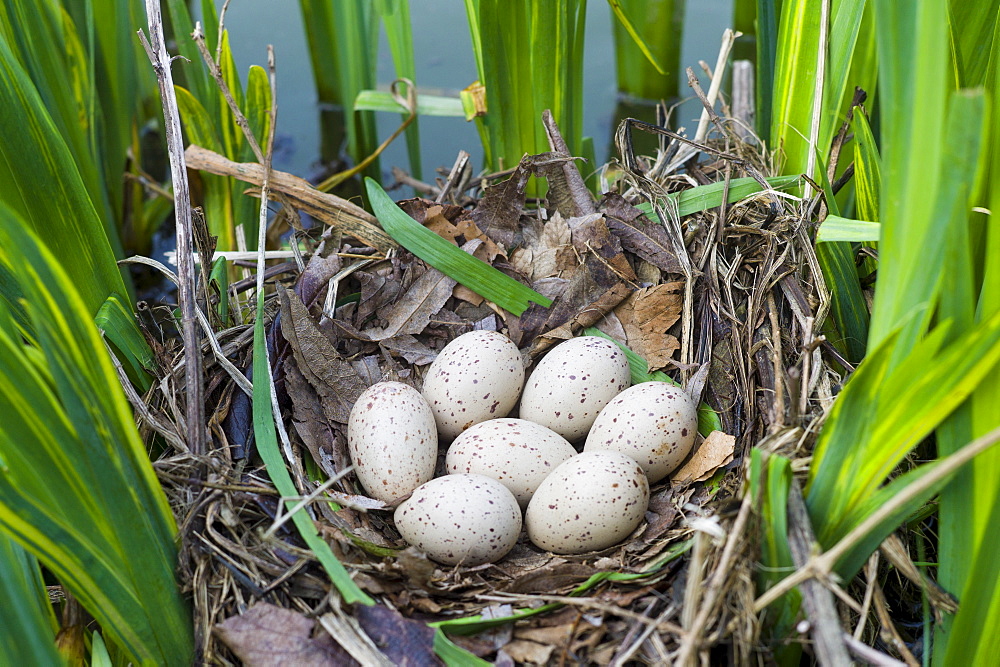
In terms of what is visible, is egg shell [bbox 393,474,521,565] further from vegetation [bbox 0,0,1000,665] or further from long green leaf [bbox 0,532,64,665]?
long green leaf [bbox 0,532,64,665]

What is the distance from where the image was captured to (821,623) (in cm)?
72

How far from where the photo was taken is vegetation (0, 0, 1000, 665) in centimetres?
74

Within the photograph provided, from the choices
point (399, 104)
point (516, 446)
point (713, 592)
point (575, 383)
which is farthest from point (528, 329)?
point (713, 592)

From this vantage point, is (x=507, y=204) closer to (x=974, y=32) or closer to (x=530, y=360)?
(x=530, y=360)

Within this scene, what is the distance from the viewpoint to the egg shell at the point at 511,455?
1.29 meters

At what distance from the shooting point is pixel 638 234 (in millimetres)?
1487

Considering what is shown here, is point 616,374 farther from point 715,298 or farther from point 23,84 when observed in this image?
point 23,84

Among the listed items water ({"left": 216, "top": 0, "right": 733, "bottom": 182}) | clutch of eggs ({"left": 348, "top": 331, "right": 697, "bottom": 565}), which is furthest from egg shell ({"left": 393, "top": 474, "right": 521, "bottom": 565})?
water ({"left": 216, "top": 0, "right": 733, "bottom": 182})

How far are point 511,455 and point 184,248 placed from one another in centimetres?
61

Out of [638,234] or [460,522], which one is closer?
[460,522]

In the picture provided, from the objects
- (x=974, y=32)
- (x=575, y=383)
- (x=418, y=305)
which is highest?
(x=974, y=32)

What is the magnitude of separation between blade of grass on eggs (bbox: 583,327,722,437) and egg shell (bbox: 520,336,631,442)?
56 millimetres

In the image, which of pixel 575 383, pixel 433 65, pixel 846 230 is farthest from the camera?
pixel 433 65

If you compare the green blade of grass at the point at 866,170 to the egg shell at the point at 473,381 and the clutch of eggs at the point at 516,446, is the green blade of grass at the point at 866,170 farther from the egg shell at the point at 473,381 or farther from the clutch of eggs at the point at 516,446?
the egg shell at the point at 473,381
